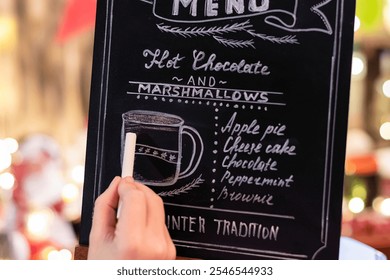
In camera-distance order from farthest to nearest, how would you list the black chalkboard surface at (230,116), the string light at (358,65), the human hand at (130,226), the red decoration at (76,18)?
the string light at (358,65) → the red decoration at (76,18) → the black chalkboard surface at (230,116) → the human hand at (130,226)

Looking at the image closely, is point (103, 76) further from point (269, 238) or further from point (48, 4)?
point (48, 4)

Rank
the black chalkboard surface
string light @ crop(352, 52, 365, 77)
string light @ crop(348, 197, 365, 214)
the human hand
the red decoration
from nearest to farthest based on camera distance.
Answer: the human hand, the black chalkboard surface, the red decoration, string light @ crop(348, 197, 365, 214), string light @ crop(352, 52, 365, 77)

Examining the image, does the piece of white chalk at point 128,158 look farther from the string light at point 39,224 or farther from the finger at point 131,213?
the string light at point 39,224

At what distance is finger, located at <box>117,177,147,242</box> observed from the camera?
100 cm

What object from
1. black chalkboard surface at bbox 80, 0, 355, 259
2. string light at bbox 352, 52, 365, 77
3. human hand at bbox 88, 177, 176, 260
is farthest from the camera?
string light at bbox 352, 52, 365, 77

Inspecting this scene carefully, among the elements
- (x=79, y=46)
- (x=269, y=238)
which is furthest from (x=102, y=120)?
(x=79, y=46)

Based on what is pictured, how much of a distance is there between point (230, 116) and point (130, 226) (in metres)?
0.32

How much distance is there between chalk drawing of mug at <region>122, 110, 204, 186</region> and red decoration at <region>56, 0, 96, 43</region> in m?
1.64

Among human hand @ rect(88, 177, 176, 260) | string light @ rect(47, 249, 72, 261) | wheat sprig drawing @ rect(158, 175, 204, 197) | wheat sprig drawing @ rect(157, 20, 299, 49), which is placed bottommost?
string light @ rect(47, 249, 72, 261)

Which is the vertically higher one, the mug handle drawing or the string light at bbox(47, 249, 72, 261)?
the mug handle drawing

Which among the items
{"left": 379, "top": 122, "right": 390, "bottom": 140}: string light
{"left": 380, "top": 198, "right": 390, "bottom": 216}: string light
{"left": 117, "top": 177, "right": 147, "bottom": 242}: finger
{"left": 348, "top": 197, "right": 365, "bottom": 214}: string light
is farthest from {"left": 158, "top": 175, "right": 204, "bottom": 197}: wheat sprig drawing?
{"left": 379, "top": 122, "right": 390, "bottom": 140}: string light

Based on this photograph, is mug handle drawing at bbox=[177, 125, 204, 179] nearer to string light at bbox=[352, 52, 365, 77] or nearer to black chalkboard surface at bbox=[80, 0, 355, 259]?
black chalkboard surface at bbox=[80, 0, 355, 259]

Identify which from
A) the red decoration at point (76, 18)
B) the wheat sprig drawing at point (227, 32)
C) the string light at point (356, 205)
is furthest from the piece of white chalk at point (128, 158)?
the string light at point (356, 205)

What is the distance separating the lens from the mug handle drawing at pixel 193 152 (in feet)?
3.89
